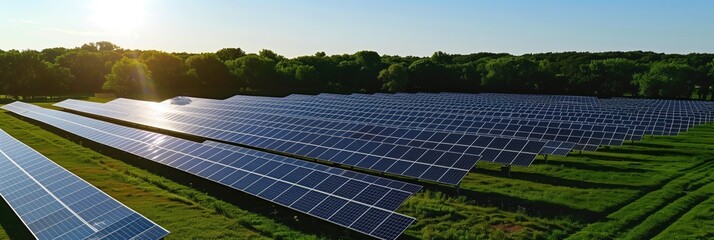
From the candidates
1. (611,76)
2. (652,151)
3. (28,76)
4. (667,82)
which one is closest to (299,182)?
(652,151)

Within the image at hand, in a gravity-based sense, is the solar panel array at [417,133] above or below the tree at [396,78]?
above

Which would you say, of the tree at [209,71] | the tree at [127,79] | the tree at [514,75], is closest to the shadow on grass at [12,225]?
the tree at [127,79]

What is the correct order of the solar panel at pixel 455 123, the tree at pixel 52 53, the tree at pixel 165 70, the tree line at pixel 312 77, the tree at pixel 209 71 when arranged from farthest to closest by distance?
the tree at pixel 52 53, the tree at pixel 209 71, the tree at pixel 165 70, the tree line at pixel 312 77, the solar panel at pixel 455 123

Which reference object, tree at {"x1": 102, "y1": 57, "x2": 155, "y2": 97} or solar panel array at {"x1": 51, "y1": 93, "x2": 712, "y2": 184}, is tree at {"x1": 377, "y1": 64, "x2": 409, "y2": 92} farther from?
tree at {"x1": 102, "y1": 57, "x2": 155, "y2": 97}

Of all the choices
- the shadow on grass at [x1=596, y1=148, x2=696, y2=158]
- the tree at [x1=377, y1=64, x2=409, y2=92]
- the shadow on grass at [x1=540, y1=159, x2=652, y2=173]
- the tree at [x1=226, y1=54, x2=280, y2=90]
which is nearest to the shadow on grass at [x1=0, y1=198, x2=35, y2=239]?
the shadow on grass at [x1=540, y1=159, x2=652, y2=173]

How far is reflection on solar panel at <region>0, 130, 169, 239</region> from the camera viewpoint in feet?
53.5

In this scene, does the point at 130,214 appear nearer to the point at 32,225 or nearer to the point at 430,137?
the point at 32,225

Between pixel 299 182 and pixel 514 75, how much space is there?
10294cm

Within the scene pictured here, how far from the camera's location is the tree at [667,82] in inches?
3706

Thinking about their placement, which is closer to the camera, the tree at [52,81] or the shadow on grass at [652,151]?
the shadow on grass at [652,151]

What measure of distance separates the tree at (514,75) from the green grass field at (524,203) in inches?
3159

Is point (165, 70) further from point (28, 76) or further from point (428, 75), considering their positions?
point (428, 75)

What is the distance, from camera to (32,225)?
17641mm

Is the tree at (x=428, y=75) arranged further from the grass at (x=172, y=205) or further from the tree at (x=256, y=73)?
the grass at (x=172, y=205)
